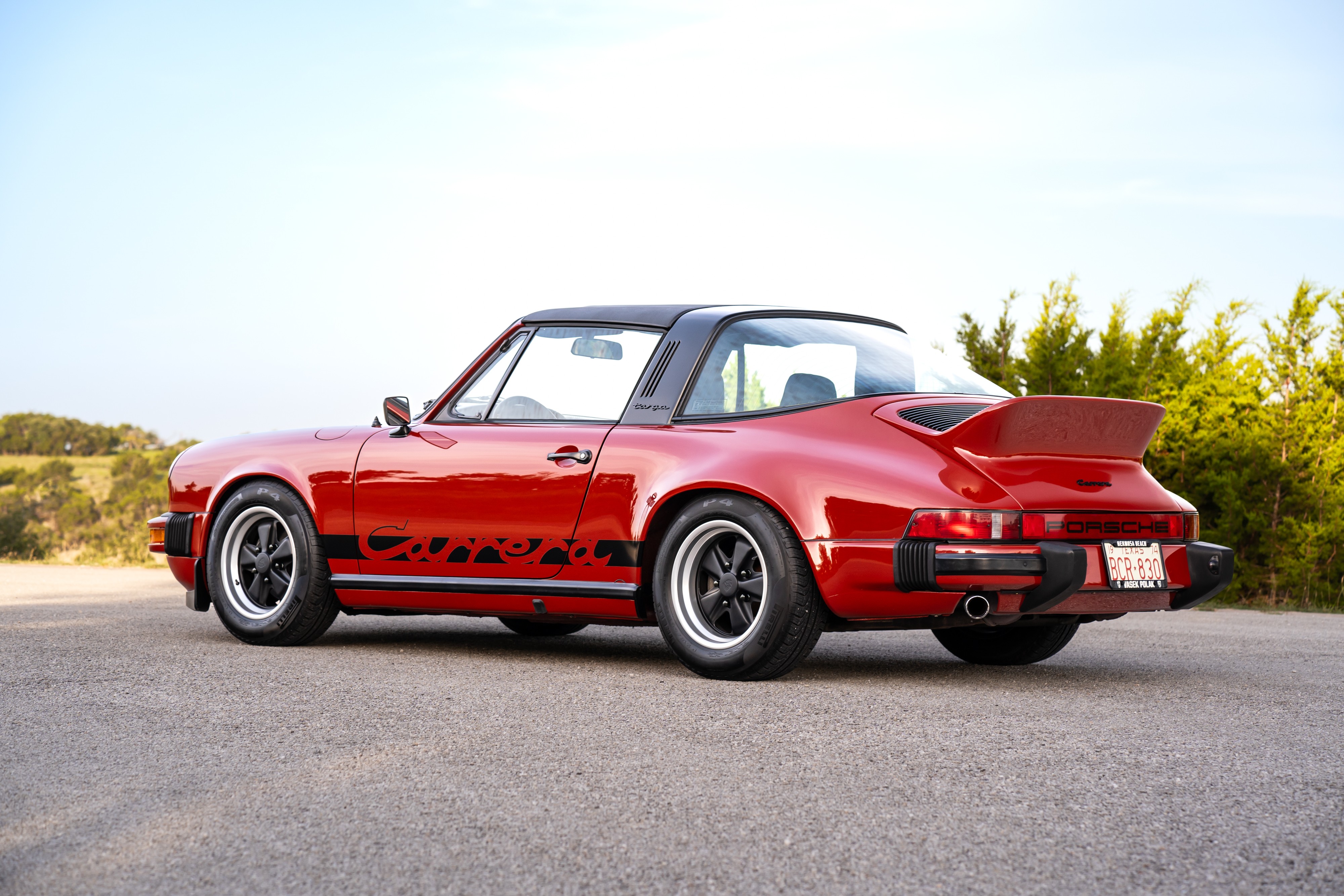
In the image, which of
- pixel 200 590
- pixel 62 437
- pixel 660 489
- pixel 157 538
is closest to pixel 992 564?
pixel 660 489

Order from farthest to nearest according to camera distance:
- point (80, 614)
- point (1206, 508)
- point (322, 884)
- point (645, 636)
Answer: point (1206, 508) → point (80, 614) → point (645, 636) → point (322, 884)

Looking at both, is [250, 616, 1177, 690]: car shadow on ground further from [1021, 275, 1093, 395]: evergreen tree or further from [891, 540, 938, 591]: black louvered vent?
[1021, 275, 1093, 395]: evergreen tree

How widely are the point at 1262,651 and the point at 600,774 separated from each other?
4.54m

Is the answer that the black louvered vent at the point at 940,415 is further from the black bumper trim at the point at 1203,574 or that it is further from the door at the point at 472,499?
the door at the point at 472,499

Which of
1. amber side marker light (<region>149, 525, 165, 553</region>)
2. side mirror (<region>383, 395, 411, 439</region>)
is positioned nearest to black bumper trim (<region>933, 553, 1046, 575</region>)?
side mirror (<region>383, 395, 411, 439</region>)

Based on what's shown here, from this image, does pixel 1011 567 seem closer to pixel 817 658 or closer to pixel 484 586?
pixel 817 658

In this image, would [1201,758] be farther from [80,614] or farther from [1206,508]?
[1206,508]

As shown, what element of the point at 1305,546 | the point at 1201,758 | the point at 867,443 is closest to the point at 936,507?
the point at 867,443

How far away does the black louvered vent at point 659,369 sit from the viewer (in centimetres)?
570

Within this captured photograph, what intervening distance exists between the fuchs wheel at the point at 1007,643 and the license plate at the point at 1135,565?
32.5 inches

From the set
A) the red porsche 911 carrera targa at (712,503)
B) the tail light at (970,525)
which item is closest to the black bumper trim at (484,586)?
the red porsche 911 carrera targa at (712,503)

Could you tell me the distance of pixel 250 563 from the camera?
6.59 meters

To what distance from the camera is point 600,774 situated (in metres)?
3.42

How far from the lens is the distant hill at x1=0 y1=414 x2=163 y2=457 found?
199ft
